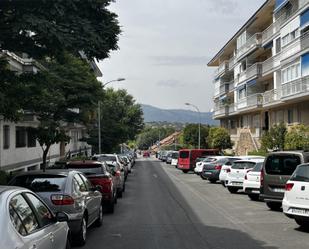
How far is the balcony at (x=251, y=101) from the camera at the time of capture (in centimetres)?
4717

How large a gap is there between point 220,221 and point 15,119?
641 centimetres

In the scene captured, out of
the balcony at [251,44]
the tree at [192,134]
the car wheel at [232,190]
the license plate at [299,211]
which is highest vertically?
the balcony at [251,44]

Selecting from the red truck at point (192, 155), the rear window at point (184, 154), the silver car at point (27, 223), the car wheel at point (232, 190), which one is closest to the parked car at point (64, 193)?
the silver car at point (27, 223)

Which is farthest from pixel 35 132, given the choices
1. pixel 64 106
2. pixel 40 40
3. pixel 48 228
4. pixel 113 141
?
pixel 113 141

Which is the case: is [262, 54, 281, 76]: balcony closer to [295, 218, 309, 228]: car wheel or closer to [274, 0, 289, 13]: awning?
[274, 0, 289, 13]: awning

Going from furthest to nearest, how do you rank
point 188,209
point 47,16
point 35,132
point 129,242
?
1. point 35,132
2. point 188,209
3. point 47,16
4. point 129,242

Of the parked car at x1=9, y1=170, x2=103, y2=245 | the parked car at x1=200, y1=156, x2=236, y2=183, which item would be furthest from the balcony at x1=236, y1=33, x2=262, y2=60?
the parked car at x1=9, y1=170, x2=103, y2=245

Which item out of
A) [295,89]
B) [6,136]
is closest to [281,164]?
[6,136]

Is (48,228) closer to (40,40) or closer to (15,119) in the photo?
(40,40)

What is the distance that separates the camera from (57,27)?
11703 millimetres

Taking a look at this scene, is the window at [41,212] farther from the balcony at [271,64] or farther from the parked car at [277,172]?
the balcony at [271,64]

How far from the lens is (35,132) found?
2544 centimetres

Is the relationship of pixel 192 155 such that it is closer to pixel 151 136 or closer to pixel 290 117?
pixel 290 117

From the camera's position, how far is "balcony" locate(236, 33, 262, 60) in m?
48.5
